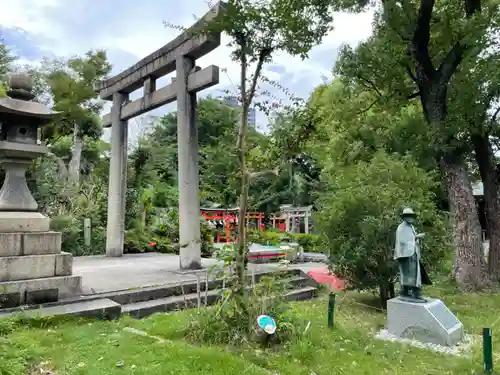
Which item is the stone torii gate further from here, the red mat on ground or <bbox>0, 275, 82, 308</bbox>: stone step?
the red mat on ground

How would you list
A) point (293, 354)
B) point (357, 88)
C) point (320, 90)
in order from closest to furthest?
point (293, 354), point (357, 88), point (320, 90)

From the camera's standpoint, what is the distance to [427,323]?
493cm

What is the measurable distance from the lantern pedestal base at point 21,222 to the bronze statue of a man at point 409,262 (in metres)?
5.01

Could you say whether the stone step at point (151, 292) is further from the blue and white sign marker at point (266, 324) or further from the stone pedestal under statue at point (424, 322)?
the stone pedestal under statue at point (424, 322)

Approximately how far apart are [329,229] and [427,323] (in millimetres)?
2557

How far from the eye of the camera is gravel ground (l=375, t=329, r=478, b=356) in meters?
4.55

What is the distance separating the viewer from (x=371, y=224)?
255 inches

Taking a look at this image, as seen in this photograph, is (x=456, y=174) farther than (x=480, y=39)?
Yes

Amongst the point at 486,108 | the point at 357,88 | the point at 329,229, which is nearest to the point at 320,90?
the point at 357,88

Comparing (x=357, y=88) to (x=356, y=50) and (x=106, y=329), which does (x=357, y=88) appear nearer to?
(x=356, y=50)

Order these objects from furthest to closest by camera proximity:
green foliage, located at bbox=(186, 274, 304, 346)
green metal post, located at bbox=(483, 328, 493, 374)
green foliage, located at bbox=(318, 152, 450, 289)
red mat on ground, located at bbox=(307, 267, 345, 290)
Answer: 1. red mat on ground, located at bbox=(307, 267, 345, 290)
2. green foliage, located at bbox=(318, 152, 450, 289)
3. green foliage, located at bbox=(186, 274, 304, 346)
4. green metal post, located at bbox=(483, 328, 493, 374)

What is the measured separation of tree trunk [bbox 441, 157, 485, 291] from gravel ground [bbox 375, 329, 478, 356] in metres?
3.97

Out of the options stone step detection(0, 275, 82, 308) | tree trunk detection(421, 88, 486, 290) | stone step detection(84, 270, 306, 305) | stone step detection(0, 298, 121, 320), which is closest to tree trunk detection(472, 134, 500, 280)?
tree trunk detection(421, 88, 486, 290)

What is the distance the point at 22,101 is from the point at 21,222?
175 centimetres
